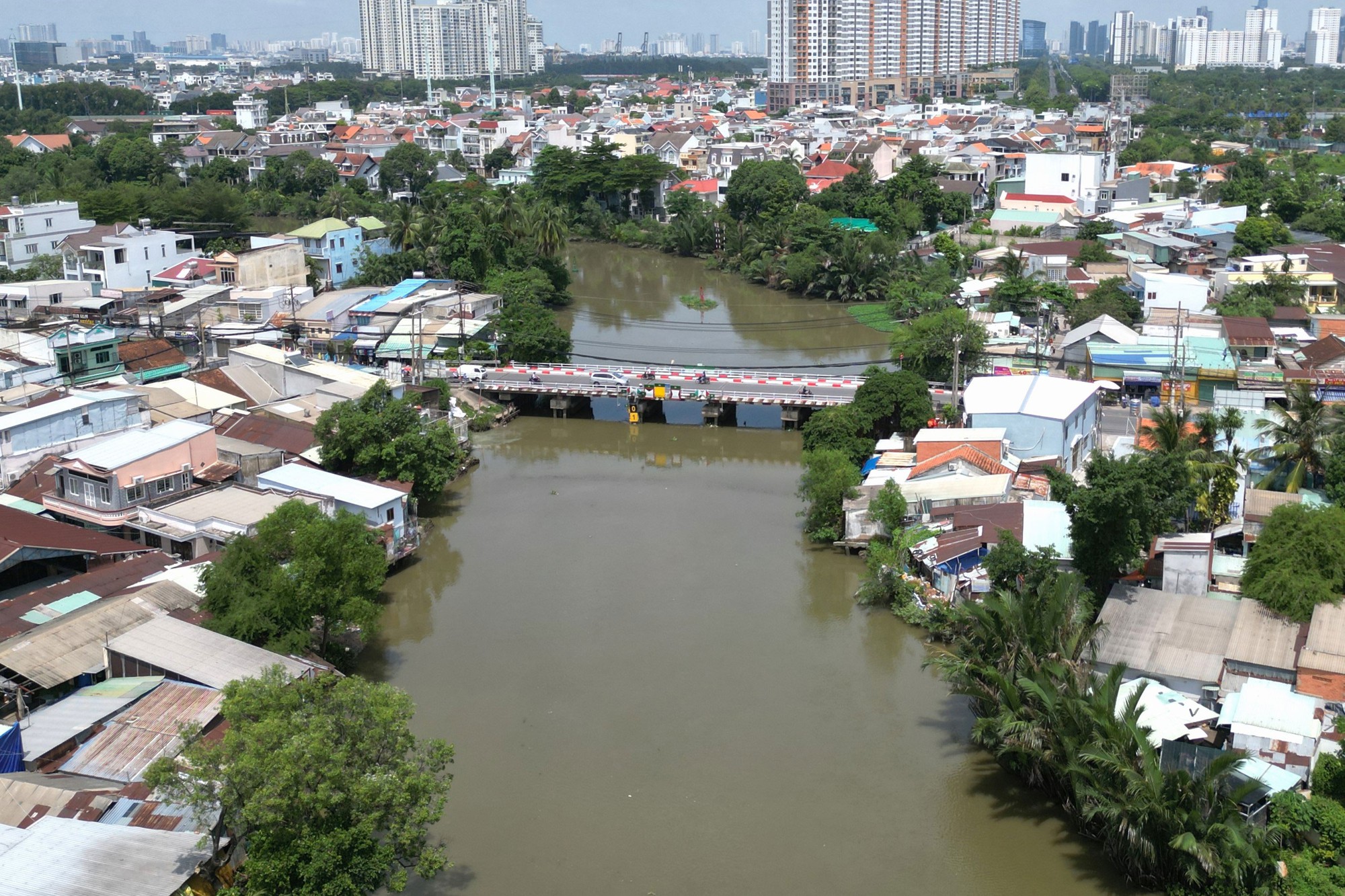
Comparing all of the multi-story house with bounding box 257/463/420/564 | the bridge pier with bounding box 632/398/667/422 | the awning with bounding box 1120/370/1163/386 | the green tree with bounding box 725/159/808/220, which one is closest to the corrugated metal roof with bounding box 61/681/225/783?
the multi-story house with bounding box 257/463/420/564

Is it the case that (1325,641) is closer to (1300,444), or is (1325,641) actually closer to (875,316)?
(1300,444)

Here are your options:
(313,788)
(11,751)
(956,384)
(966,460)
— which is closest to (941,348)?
(956,384)

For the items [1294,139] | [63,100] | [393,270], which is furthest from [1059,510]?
[63,100]

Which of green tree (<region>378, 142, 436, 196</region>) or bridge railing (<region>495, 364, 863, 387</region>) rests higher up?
green tree (<region>378, 142, 436, 196</region>)

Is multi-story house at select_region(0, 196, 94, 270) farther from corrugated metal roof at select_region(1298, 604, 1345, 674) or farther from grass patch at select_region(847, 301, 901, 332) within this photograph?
corrugated metal roof at select_region(1298, 604, 1345, 674)

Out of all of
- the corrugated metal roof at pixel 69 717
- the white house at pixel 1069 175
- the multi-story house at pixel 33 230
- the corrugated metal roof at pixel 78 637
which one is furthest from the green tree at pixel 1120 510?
the white house at pixel 1069 175

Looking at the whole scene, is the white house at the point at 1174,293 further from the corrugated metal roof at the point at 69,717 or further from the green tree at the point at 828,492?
the corrugated metal roof at the point at 69,717
